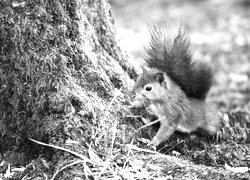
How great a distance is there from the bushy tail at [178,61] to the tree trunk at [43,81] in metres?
0.81

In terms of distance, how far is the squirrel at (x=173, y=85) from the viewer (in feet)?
12.1

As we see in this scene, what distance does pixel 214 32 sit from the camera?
36.8 ft

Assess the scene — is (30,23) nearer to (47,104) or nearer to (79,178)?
(47,104)

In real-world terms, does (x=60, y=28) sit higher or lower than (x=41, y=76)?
higher

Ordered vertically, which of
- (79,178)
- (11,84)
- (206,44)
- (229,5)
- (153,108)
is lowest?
(79,178)

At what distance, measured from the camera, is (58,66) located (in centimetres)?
321

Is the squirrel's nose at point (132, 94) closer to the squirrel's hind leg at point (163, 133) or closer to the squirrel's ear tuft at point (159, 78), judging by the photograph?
the squirrel's ear tuft at point (159, 78)

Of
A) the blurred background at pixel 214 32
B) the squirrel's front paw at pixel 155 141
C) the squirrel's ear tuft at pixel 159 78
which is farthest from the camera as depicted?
the blurred background at pixel 214 32

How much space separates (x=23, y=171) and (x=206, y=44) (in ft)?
25.4

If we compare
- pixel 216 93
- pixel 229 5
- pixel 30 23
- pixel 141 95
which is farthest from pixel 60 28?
pixel 229 5

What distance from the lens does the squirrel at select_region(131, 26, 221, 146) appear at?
368 centimetres

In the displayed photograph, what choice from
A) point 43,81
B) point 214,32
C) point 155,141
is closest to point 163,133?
point 155,141

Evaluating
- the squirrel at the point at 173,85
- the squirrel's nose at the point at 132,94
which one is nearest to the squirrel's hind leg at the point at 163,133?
the squirrel at the point at 173,85

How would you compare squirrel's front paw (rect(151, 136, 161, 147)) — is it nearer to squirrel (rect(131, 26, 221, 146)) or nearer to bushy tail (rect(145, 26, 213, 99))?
squirrel (rect(131, 26, 221, 146))
